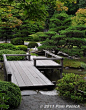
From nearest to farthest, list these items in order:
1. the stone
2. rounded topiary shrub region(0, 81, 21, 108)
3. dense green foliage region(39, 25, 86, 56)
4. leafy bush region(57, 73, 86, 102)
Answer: rounded topiary shrub region(0, 81, 21, 108) < leafy bush region(57, 73, 86, 102) < the stone < dense green foliage region(39, 25, 86, 56)

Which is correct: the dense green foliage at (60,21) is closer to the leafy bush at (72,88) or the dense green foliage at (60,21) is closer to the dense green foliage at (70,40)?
the dense green foliage at (70,40)

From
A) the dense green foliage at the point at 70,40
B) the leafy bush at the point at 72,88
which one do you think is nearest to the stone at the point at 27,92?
the leafy bush at the point at 72,88

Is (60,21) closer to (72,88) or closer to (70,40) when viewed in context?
(70,40)

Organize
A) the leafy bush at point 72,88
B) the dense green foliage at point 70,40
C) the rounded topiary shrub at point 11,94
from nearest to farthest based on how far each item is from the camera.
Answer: the rounded topiary shrub at point 11,94, the leafy bush at point 72,88, the dense green foliage at point 70,40

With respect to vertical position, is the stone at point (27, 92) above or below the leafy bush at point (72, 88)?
below

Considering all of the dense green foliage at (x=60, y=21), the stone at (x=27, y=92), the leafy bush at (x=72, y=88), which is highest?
the dense green foliage at (x=60, y=21)

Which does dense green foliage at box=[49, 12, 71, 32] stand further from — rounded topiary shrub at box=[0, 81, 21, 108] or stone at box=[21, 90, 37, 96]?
rounded topiary shrub at box=[0, 81, 21, 108]

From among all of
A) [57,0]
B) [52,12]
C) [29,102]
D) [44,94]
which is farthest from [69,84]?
[52,12]

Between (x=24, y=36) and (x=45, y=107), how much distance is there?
21.2m

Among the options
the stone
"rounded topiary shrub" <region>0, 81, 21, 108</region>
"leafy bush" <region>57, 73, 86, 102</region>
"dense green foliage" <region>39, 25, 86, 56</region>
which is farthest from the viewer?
"dense green foliage" <region>39, 25, 86, 56</region>

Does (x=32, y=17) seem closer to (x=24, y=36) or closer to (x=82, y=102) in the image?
(x=82, y=102)

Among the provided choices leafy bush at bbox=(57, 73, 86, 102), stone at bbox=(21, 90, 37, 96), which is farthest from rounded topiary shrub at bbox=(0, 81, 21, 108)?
leafy bush at bbox=(57, 73, 86, 102)

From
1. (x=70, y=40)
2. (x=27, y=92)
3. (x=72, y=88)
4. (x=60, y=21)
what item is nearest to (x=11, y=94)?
(x=27, y=92)

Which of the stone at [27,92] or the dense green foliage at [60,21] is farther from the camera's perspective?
the dense green foliage at [60,21]
